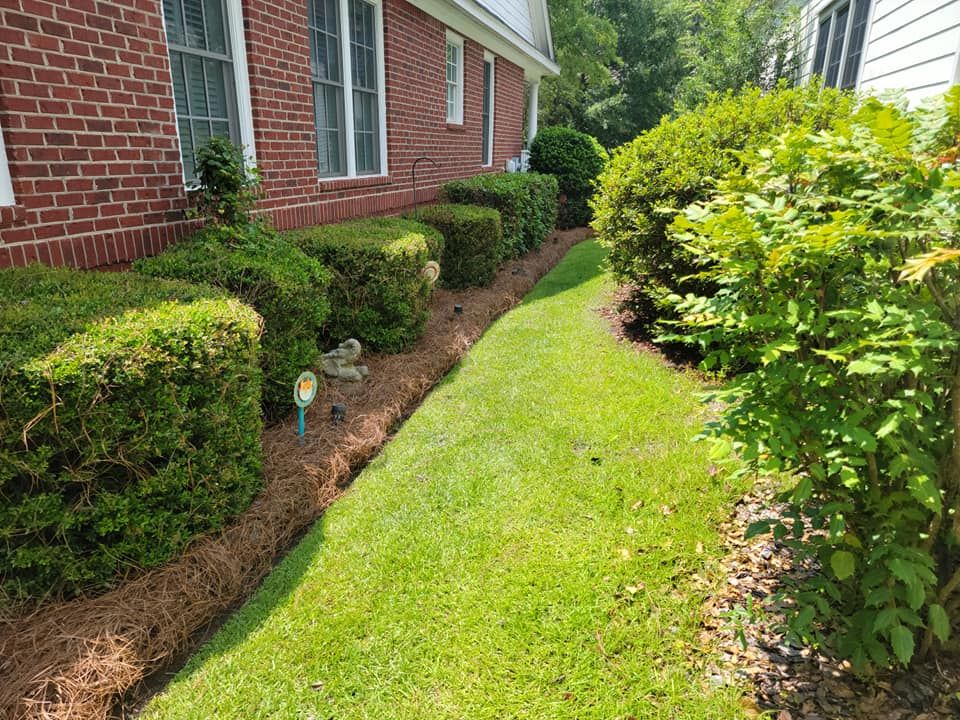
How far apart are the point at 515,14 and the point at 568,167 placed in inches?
138

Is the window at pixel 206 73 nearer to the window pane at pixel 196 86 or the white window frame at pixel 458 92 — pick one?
the window pane at pixel 196 86

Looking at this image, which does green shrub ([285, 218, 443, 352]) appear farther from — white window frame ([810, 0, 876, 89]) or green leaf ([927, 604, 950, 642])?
white window frame ([810, 0, 876, 89])

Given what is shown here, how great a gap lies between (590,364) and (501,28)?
771 centimetres

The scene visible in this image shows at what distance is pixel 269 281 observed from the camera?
3.67 meters

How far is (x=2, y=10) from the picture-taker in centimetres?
302

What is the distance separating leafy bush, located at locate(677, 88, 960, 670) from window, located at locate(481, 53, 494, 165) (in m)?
10.7

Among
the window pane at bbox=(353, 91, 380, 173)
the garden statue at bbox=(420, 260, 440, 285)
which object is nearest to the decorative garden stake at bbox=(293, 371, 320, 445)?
the garden statue at bbox=(420, 260, 440, 285)

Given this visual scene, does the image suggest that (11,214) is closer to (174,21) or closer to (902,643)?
(174,21)

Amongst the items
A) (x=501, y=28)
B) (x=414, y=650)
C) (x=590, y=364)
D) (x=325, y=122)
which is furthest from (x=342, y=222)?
(x=501, y=28)

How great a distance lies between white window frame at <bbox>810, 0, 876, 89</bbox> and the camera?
6773mm

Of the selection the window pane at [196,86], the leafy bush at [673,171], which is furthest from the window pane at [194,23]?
the leafy bush at [673,171]

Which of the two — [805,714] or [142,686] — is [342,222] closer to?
[142,686]

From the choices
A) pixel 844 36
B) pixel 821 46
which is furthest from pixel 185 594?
pixel 821 46

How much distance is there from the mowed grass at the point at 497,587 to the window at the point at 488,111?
9483mm
